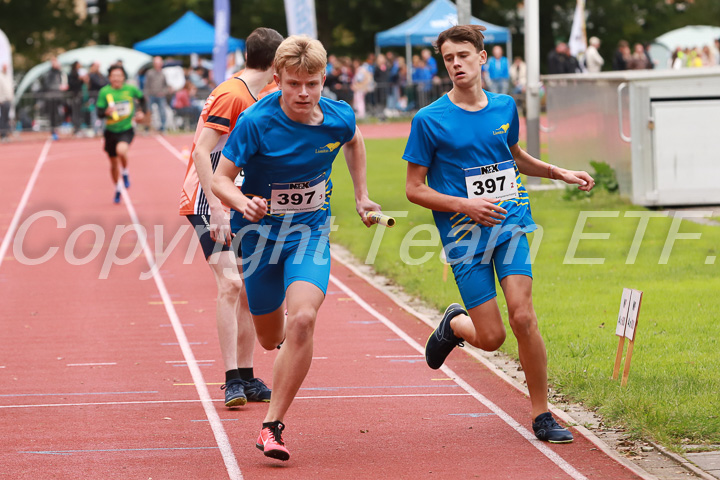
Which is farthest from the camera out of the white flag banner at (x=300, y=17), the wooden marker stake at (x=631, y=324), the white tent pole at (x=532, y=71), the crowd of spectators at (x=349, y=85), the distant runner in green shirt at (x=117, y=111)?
the crowd of spectators at (x=349, y=85)

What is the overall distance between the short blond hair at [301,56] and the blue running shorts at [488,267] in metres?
1.30

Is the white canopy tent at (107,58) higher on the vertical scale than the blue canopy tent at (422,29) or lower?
lower

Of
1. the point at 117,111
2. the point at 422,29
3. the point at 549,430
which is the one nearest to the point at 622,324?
the point at 549,430

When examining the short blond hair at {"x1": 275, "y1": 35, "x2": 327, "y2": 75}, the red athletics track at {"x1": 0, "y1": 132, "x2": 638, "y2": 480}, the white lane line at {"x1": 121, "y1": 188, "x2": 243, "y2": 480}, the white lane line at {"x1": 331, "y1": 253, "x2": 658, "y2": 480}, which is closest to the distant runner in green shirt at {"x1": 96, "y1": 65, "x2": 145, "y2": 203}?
the white lane line at {"x1": 121, "y1": 188, "x2": 243, "y2": 480}

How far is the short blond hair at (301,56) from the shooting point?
19.1 feet

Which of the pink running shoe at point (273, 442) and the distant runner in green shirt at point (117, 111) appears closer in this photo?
the pink running shoe at point (273, 442)

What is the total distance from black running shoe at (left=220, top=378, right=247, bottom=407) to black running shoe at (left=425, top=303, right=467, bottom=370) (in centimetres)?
111

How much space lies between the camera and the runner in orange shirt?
22.9ft

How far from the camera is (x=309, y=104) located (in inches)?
234

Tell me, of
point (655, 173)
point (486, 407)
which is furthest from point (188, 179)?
point (655, 173)

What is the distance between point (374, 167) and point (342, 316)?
14.3 m

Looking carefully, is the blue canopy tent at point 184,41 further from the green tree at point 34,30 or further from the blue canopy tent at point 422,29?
the green tree at point 34,30

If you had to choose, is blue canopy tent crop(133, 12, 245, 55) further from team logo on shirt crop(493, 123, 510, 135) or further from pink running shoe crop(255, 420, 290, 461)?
pink running shoe crop(255, 420, 290, 461)

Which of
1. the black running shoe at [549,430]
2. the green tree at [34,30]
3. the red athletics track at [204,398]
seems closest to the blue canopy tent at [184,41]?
the green tree at [34,30]
